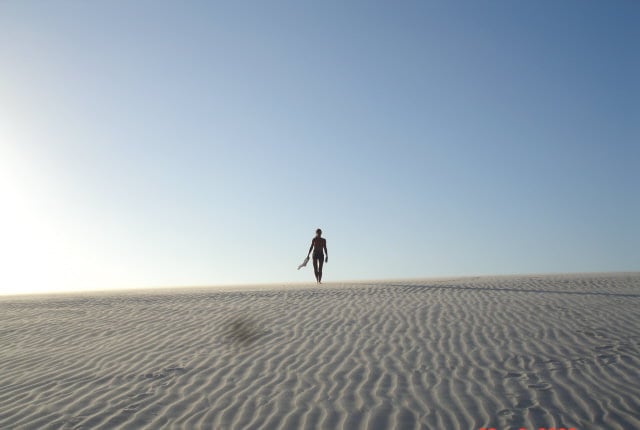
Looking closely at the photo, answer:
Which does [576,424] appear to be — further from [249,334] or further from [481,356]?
[249,334]

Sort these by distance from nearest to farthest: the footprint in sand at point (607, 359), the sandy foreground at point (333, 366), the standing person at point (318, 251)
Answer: the sandy foreground at point (333, 366)
the footprint in sand at point (607, 359)
the standing person at point (318, 251)

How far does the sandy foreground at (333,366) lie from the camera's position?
518 cm

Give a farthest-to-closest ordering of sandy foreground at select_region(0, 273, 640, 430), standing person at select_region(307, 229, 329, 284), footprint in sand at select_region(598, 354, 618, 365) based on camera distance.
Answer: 1. standing person at select_region(307, 229, 329, 284)
2. footprint in sand at select_region(598, 354, 618, 365)
3. sandy foreground at select_region(0, 273, 640, 430)

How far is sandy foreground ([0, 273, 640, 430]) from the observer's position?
17.0ft

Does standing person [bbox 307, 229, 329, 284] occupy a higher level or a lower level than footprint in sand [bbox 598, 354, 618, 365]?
higher

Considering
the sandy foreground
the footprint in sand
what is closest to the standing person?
the sandy foreground

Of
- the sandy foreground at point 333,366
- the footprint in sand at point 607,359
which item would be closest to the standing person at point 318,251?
the sandy foreground at point 333,366

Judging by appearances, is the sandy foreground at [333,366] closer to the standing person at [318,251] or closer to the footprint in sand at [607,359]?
the footprint in sand at [607,359]

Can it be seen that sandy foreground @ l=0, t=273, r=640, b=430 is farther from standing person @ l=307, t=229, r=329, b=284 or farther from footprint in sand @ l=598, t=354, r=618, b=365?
standing person @ l=307, t=229, r=329, b=284

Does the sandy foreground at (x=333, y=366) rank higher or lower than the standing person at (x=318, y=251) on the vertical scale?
lower

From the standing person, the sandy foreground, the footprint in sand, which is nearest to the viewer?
the sandy foreground

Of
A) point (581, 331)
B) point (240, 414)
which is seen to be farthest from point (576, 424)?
point (581, 331)

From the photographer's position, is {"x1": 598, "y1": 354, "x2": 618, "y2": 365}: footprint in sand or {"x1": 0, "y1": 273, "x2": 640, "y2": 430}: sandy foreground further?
{"x1": 598, "y1": 354, "x2": 618, "y2": 365}: footprint in sand

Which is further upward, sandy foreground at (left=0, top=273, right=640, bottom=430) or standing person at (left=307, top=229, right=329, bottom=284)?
standing person at (left=307, top=229, right=329, bottom=284)
